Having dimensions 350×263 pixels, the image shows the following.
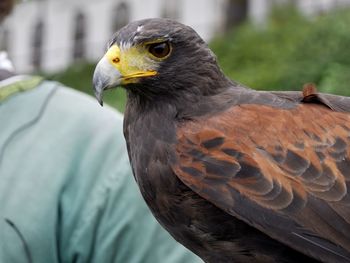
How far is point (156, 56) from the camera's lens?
2.59 m

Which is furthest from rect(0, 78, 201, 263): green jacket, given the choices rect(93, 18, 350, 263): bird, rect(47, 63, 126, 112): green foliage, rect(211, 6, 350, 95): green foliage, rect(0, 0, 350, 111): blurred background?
rect(47, 63, 126, 112): green foliage

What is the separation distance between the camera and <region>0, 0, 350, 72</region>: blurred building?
80.4ft

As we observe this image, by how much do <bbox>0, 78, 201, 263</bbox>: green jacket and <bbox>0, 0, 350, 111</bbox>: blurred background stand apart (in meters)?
0.45

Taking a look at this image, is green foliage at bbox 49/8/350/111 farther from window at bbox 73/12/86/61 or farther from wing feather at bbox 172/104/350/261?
window at bbox 73/12/86/61

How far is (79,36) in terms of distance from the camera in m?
29.6

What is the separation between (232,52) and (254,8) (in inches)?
274

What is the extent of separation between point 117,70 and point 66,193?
841 millimetres

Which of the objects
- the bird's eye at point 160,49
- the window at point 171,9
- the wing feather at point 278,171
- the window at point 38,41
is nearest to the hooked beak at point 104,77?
the bird's eye at point 160,49

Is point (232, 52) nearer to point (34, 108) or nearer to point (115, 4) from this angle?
point (34, 108)

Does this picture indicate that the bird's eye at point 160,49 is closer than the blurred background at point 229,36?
Yes

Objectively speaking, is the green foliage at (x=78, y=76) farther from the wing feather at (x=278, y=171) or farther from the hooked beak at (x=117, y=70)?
the wing feather at (x=278, y=171)

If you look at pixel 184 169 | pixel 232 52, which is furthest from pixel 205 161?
pixel 232 52

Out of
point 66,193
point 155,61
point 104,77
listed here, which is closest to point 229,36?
point 66,193

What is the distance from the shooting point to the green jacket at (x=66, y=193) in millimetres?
3121
